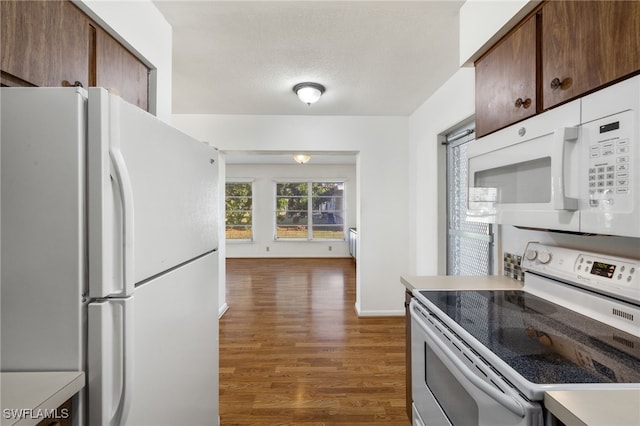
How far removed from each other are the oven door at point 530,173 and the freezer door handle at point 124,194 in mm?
1300

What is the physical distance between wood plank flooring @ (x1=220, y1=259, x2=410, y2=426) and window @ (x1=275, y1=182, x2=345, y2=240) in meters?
3.21

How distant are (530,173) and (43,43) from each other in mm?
1777

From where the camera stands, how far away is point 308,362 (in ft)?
8.30

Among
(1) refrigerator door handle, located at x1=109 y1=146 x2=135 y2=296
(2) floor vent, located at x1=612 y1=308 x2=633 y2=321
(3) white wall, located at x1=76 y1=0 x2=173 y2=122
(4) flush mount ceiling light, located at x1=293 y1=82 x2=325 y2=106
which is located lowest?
(2) floor vent, located at x1=612 y1=308 x2=633 y2=321

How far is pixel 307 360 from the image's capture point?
101 inches

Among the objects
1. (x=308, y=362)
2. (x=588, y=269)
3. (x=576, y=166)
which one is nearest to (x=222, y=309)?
(x=308, y=362)

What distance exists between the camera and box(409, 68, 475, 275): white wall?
2371 mm

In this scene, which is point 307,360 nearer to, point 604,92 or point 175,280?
point 175,280

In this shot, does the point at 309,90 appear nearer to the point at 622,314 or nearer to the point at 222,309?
the point at 622,314

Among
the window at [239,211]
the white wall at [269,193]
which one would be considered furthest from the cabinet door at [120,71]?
the window at [239,211]

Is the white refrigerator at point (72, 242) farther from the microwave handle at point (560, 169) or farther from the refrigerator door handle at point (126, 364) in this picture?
the microwave handle at point (560, 169)

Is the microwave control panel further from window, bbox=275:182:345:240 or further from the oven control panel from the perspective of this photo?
Answer: window, bbox=275:182:345:240

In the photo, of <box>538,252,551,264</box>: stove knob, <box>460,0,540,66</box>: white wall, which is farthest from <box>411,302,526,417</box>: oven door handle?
<box>460,0,540,66</box>: white wall

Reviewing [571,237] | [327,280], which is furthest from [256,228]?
[571,237]
